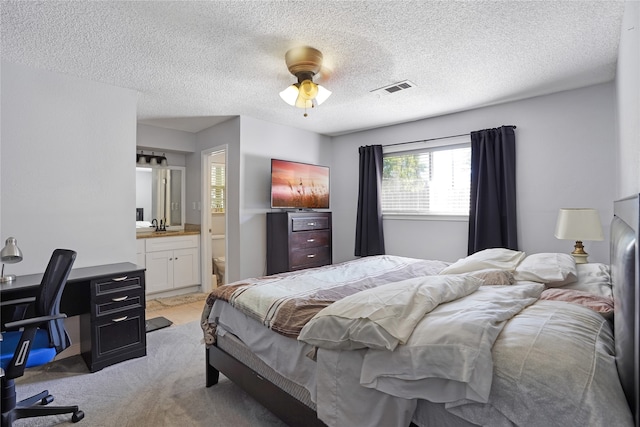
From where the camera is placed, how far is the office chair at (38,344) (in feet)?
5.47

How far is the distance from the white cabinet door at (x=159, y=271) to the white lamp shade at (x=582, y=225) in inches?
181

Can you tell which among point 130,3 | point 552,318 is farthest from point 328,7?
point 552,318

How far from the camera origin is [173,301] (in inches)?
174

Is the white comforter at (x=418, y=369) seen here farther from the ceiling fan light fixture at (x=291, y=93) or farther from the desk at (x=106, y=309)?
the desk at (x=106, y=309)

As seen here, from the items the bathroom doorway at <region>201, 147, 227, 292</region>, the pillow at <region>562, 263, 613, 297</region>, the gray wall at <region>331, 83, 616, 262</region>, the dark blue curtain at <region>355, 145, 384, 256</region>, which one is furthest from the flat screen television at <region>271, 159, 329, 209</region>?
the pillow at <region>562, 263, 613, 297</region>

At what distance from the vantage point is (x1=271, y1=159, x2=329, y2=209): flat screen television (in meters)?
4.18

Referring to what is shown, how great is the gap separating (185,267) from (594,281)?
15.1 feet

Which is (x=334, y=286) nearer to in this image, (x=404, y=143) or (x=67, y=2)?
(x=67, y=2)

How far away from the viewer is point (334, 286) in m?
2.15

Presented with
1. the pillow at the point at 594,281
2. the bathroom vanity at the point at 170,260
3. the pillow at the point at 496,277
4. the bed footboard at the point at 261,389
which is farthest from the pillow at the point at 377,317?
the bathroom vanity at the point at 170,260

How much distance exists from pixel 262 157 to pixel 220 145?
0.64 m

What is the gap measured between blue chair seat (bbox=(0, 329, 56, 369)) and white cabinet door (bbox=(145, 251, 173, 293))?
2.43 metres

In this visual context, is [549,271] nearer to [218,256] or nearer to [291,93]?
[291,93]

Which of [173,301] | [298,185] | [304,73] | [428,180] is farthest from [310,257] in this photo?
[304,73]
